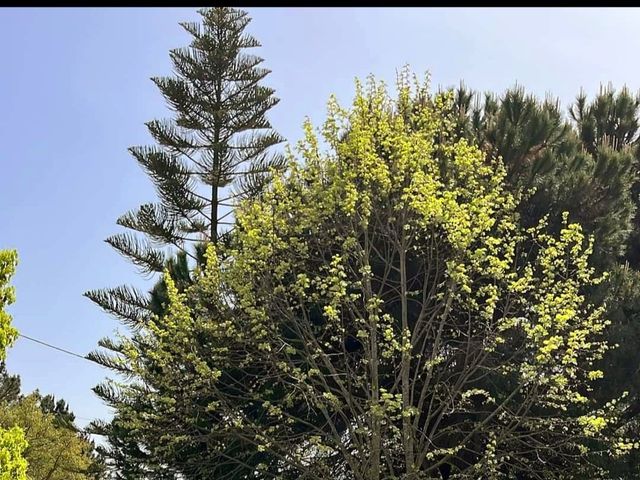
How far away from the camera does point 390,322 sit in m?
6.69

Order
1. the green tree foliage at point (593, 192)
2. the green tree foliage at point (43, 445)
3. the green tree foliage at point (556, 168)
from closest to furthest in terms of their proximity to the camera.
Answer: the green tree foliage at point (593, 192), the green tree foliage at point (556, 168), the green tree foliage at point (43, 445)

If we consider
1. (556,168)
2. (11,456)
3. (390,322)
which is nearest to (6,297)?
(11,456)

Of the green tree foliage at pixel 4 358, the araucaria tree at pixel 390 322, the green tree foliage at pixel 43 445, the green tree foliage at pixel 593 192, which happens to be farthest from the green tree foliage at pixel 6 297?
the green tree foliage at pixel 43 445

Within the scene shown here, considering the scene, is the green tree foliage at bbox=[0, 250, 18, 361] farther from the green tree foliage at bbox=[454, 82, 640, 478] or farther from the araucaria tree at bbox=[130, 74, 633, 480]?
the green tree foliage at bbox=[454, 82, 640, 478]

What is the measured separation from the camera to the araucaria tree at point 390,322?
634cm

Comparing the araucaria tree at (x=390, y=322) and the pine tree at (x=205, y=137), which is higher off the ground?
the pine tree at (x=205, y=137)

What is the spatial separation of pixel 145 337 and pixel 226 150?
4860mm

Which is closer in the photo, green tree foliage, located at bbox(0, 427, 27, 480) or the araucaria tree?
green tree foliage, located at bbox(0, 427, 27, 480)

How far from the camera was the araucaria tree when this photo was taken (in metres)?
6.34

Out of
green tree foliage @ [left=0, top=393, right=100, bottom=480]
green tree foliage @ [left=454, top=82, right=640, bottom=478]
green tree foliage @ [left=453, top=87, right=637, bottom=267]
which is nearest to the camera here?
green tree foliage @ [left=454, top=82, right=640, bottom=478]

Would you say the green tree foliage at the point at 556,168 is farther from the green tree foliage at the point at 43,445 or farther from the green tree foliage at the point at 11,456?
the green tree foliage at the point at 43,445

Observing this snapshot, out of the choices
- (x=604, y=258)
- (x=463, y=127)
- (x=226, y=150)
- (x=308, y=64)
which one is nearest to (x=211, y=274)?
(x=308, y=64)

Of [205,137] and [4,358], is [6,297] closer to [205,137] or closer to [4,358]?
[4,358]

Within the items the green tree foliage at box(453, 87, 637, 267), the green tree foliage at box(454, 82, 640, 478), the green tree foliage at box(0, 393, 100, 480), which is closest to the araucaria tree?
the green tree foliage at box(454, 82, 640, 478)
